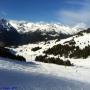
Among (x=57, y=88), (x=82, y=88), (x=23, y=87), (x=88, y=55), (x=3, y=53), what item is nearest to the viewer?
(x=23, y=87)

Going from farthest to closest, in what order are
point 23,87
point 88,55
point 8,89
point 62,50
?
1. point 62,50
2. point 88,55
3. point 23,87
4. point 8,89

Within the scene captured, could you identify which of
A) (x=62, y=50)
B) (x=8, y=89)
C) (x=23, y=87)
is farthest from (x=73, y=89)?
(x=62, y=50)

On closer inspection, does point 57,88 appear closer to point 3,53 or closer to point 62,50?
point 3,53

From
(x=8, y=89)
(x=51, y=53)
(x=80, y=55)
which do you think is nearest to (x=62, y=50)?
(x=51, y=53)

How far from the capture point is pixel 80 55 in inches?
1892

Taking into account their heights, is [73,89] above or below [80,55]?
below

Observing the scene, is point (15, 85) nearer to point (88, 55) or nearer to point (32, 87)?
point (32, 87)

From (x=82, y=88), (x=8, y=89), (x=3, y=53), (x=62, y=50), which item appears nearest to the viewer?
(x=8, y=89)

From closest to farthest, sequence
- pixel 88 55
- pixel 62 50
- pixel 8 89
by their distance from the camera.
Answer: pixel 8 89 → pixel 88 55 → pixel 62 50

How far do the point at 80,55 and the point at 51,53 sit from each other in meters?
12.1

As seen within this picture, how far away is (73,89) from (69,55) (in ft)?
128

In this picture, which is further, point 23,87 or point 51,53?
point 51,53

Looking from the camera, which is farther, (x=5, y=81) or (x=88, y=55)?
(x=88, y=55)

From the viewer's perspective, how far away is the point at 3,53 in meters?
26.1
